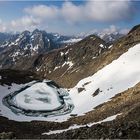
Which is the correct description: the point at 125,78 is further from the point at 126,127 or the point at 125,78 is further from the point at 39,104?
the point at 126,127

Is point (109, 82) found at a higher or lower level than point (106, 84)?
higher

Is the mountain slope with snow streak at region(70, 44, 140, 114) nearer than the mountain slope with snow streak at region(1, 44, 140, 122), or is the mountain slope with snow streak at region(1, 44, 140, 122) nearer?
the mountain slope with snow streak at region(1, 44, 140, 122)

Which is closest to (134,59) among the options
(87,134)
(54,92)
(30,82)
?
(54,92)

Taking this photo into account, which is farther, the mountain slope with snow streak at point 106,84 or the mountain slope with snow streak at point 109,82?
the mountain slope with snow streak at point 109,82

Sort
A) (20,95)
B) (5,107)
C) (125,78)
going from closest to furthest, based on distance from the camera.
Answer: (5,107)
(125,78)
(20,95)

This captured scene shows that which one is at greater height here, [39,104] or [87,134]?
[87,134]

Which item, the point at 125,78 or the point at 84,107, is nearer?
the point at 84,107

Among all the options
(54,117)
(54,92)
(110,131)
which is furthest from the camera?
(54,92)

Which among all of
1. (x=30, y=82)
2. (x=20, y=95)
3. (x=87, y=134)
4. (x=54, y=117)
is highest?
(x=87, y=134)

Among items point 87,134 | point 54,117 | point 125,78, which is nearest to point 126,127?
point 87,134

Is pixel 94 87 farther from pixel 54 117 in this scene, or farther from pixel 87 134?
pixel 87 134

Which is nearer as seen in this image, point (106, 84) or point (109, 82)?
point (106, 84)
